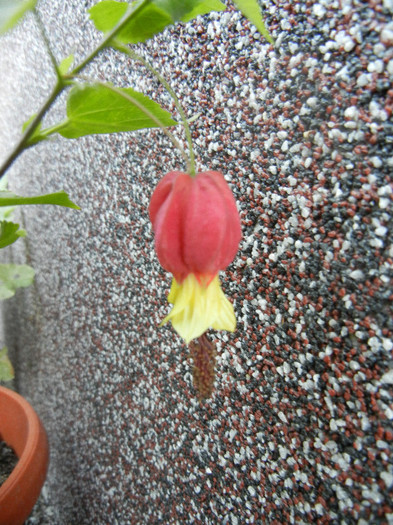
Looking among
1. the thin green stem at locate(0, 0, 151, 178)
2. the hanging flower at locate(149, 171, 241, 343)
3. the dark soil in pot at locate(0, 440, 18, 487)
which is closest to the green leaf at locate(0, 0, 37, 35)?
the thin green stem at locate(0, 0, 151, 178)

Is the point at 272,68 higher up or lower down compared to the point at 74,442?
higher up

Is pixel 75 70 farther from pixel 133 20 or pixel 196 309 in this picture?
pixel 196 309

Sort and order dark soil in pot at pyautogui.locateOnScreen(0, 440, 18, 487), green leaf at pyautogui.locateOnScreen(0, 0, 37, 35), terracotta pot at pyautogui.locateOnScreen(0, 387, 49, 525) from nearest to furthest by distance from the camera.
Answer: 1. green leaf at pyautogui.locateOnScreen(0, 0, 37, 35)
2. terracotta pot at pyautogui.locateOnScreen(0, 387, 49, 525)
3. dark soil in pot at pyautogui.locateOnScreen(0, 440, 18, 487)

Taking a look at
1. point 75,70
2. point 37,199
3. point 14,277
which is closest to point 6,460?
point 14,277

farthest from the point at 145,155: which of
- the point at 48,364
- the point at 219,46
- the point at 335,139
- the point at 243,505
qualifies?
the point at 48,364

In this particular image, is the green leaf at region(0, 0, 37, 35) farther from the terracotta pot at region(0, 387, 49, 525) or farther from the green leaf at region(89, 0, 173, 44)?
the terracotta pot at region(0, 387, 49, 525)

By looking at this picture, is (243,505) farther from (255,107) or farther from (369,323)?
(255,107)
